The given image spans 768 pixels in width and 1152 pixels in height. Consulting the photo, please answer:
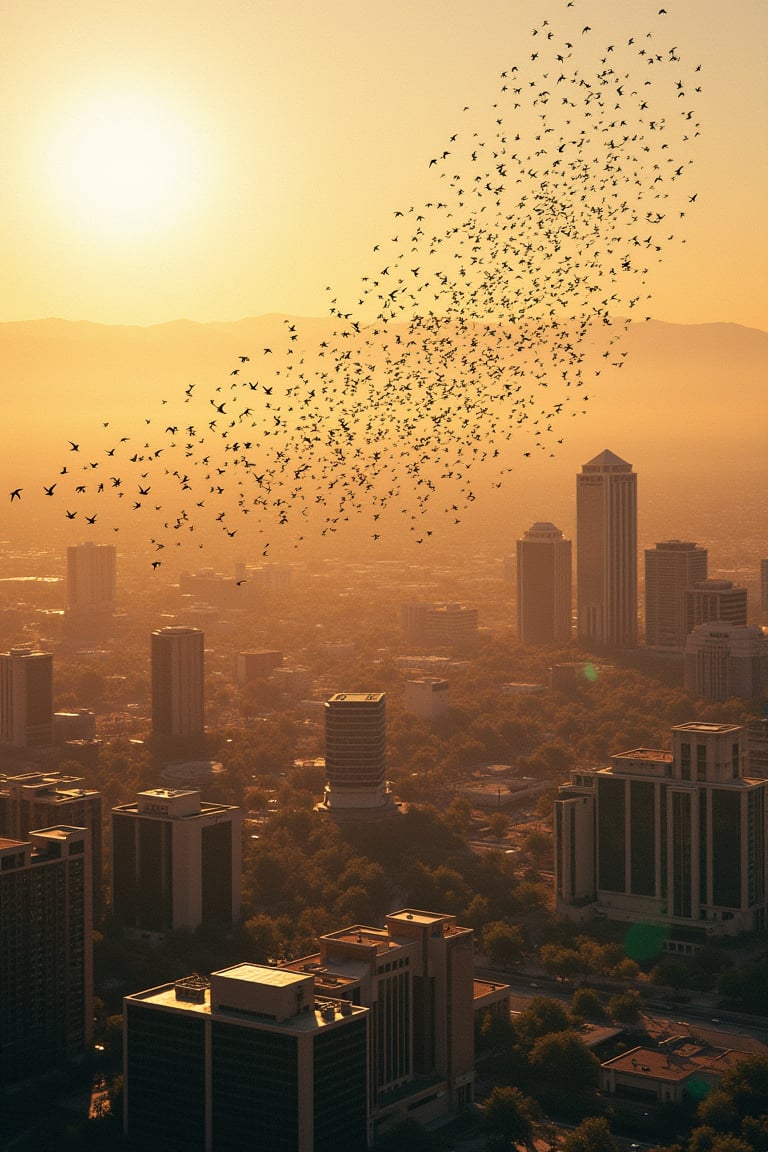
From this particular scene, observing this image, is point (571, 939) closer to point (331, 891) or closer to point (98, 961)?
point (331, 891)

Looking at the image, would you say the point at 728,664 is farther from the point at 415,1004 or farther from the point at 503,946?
the point at 415,1004

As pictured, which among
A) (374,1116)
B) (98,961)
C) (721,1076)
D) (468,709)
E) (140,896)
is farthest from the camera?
(468,709)

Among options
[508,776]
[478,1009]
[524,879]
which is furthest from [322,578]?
[478,1009]

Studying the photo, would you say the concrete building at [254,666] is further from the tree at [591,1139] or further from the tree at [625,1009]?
the tree at [591,1139]

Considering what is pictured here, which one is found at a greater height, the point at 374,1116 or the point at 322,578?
the point at 322,578

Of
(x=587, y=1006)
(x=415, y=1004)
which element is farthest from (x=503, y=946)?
(x=415, y=1004)

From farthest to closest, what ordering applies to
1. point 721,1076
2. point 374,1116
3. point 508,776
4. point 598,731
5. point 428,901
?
point 598,731
point 508,776
point 428,901
point 721,1076
point 374,1116

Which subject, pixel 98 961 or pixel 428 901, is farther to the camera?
pixel 428 901
